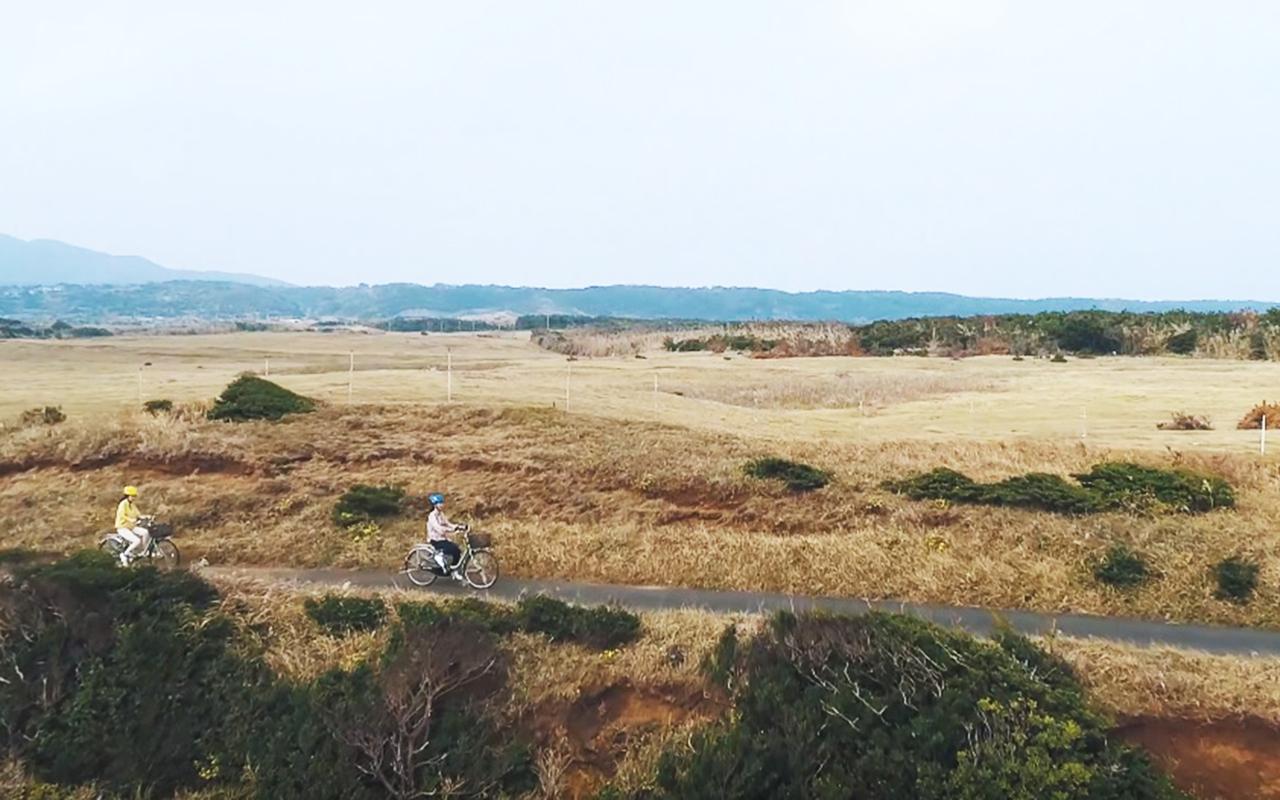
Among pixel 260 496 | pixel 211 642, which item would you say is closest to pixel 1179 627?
pixel 211 642

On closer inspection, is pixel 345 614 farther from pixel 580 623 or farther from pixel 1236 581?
pixel 1236 581

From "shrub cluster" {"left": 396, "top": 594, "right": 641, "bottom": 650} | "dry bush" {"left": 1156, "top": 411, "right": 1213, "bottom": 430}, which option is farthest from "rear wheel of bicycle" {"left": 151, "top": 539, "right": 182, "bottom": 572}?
"dry bush" {"left": 1156, "top": 411, "right": 1213, "bottom": 430}

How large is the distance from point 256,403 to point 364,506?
7564mm

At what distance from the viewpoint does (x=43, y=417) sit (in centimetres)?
2586

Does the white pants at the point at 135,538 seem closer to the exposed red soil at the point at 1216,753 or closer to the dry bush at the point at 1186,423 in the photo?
the exposed red soil at the point at 1216,753

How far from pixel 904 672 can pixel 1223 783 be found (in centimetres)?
360

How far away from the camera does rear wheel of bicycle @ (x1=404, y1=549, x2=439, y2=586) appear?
17.1 metres

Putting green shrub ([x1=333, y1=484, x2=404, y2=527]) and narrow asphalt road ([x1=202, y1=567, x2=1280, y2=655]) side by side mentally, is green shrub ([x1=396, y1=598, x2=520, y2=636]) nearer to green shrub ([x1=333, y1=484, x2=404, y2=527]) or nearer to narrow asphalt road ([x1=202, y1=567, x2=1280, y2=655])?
narrow asphalt road ([x1=202, y1=567, x2=1280, y2=655])

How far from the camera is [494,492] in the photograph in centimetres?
2194

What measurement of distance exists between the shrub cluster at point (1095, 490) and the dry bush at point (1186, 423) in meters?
9.43

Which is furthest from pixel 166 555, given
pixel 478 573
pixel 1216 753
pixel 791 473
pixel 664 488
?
pixel 1216 753

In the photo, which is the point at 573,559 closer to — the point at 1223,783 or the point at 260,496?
the point at 260,496

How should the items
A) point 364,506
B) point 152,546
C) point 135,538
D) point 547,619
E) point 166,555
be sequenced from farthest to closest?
point 364,506, point 166,555, point 152,546, point 135,538, point 547,619

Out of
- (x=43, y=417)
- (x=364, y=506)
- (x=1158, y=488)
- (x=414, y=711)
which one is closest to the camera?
(x=414, y=711)
